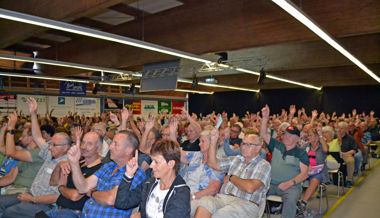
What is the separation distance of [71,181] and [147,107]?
50.8ft

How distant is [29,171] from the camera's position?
3.44m

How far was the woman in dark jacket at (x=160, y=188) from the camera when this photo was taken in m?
1.82

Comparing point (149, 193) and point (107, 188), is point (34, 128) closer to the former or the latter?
point (107, 188)

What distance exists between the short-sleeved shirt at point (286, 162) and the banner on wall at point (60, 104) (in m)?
12.7

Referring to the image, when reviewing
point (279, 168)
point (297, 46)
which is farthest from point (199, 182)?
point (297, 46)

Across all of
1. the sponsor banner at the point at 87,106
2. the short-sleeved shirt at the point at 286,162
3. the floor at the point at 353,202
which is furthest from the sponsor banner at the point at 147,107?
the short-sleeved shirt at the point at 286,162

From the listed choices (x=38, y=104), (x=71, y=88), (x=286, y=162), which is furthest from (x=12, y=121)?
(x=38, y=104)

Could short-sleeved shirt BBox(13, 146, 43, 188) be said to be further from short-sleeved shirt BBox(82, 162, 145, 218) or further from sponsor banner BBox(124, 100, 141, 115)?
sponsor banner BBox(124, 100, 141, 115)

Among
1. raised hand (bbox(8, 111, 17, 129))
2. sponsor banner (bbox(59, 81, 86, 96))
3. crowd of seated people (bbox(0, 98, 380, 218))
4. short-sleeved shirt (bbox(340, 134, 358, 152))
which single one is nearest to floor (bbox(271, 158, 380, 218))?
crowd of seated people (bbox(0, 98, 380, 218))

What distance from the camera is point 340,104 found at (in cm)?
1617

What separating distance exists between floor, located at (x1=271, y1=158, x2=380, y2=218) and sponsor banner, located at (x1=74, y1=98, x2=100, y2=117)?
41.7 feet

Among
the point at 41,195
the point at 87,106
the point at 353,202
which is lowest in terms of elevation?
the point at 353,202

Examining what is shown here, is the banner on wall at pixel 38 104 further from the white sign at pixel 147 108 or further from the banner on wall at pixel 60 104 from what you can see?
the white sign at pixel 147 108

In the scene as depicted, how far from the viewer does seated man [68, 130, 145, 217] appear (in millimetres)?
2117
